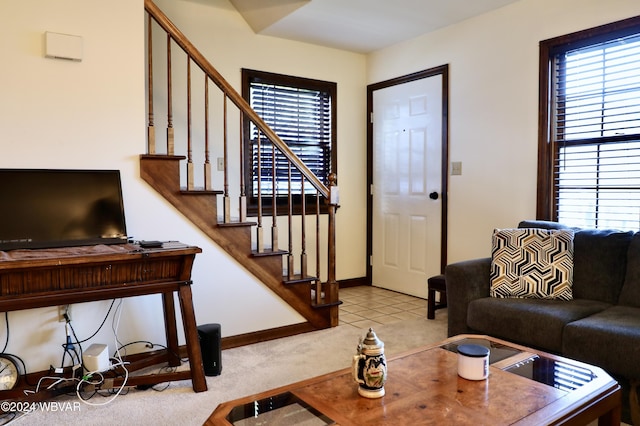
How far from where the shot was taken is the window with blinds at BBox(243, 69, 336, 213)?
14.3 feet

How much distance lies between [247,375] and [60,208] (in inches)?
52.2

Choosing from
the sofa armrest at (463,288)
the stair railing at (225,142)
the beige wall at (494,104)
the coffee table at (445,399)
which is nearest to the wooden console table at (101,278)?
the stair railing at (225,142)

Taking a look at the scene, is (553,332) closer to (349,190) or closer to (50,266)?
(50,266)

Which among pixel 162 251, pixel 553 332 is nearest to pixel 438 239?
pixel 553 332

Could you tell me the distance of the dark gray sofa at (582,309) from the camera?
216 cm

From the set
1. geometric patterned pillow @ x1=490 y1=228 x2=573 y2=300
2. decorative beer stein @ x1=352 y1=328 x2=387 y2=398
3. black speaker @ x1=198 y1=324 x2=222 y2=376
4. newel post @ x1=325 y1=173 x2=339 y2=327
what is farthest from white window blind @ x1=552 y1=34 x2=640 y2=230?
black speaker @ x1=198 y1=324 x2=222 y2=376

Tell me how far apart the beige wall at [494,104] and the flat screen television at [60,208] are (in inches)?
107

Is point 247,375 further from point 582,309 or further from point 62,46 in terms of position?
point 62,46

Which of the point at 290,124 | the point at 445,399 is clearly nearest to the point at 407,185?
the point at 290,124

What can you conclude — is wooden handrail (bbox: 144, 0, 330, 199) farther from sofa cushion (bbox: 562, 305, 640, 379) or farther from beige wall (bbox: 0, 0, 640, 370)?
sofa cushion (bbox: 562, 305, 640, 379)

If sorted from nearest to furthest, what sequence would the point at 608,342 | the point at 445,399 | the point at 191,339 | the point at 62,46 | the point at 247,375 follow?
the point at 445,399 < the point at 608,342 < the point at 191,339 < the point at 62,46 < the point at 247,375

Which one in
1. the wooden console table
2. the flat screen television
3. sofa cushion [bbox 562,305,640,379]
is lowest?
sofa cushion [bbox 562,305,640,379]

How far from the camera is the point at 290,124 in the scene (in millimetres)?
4574

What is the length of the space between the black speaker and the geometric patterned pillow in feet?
5.42
